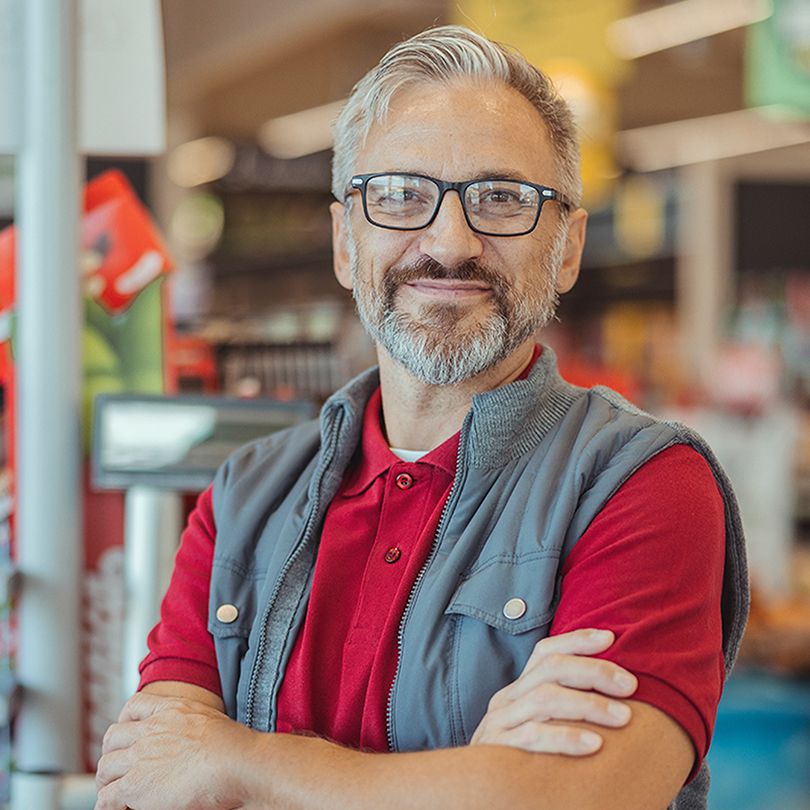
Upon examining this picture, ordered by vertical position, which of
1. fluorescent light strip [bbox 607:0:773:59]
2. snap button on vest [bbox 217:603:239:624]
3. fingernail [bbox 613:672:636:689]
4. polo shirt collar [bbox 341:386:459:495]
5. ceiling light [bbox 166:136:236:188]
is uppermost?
fluorescent light strip [bbox 607:0:773:59]

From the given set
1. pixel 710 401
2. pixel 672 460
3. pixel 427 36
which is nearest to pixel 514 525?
pixel 672 460

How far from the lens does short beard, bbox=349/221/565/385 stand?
1.67m

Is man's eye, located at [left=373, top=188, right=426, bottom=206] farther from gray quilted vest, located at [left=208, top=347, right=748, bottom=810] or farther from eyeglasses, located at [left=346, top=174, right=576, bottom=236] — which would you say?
gray quilted vest, located at [left=208, top=347, right=748, bottom=810]

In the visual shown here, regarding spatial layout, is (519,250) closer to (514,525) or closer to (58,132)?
(514,525)

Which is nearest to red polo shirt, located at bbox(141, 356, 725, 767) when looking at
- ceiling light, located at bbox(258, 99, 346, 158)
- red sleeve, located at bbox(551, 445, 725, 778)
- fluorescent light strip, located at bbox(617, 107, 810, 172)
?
red sleeve, located at bbox(551, 445, 725, 778)

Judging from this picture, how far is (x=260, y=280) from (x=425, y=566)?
1058cm

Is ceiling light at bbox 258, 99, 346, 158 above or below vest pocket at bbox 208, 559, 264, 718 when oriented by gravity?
above

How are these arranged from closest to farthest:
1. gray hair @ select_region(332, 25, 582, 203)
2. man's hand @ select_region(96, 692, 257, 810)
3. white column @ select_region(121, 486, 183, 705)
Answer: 1. man's hand @ select_region(96, 692, 257, 810)
2. gray hair @ select_region(332, 25, 582, 203)
3. white column @ select_region(121, 486, 183, 705)

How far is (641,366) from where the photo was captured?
12.0m

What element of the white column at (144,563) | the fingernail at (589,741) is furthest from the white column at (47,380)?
the fingernail at (589,741)

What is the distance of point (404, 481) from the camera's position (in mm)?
1719

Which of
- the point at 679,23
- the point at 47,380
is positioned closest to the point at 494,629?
the point at 47,380

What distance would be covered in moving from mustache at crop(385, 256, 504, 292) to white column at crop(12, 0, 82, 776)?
0.87 metres

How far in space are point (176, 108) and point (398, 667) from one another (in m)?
9.35
